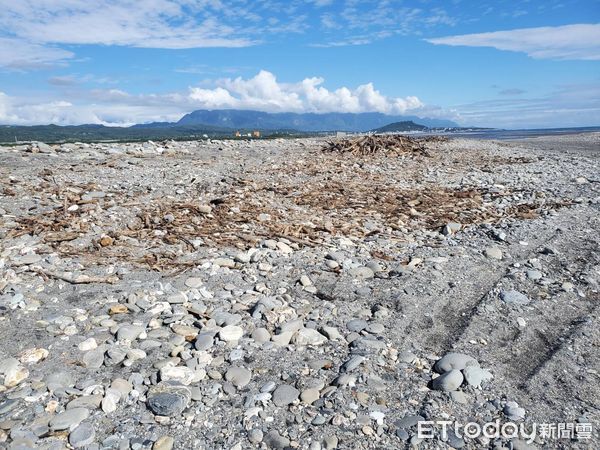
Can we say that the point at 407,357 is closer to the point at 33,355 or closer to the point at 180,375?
the point at 180,375

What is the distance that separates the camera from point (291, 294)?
4.63m

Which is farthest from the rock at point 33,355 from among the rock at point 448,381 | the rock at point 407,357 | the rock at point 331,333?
the rock at point 448,381

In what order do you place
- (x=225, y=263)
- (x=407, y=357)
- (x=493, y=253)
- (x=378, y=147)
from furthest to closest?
(x=378, y=147) < (x=493, y=253) < (x=225, y=263) < (x=407, y=357)

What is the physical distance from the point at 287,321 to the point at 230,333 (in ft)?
1.89

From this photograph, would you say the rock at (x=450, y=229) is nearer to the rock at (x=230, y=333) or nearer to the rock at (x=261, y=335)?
the rock at (x=261, y=335)

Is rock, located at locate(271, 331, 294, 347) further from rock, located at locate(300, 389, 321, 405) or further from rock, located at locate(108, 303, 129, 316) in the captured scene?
rock, located at locate(108, 303, 129, 316)

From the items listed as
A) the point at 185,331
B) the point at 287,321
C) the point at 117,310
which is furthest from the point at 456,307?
the point at 117,310

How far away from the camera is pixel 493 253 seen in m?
5.74

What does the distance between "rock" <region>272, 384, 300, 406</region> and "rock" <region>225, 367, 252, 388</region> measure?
0.26 meters

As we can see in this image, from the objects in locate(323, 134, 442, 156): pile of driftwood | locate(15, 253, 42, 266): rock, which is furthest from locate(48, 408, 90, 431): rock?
locate(323, 134, 442, 156): pile of driftwood

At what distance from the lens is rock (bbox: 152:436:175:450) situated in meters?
2.56

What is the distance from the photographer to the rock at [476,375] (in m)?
3.12

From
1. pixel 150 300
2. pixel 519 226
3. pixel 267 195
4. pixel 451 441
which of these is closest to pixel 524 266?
pixel 519 226

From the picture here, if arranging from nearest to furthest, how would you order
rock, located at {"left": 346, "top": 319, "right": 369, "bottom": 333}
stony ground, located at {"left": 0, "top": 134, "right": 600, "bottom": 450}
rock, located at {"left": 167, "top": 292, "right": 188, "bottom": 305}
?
stony ground, located at {"left": 0, "top": 134, "right": 600, "bottom": 450} < rock, located at {"left": 346, "top": 319, "right": 369, "bottom": 333} < rock, located at {"left": 167, "top": 292, "right": 188, "bottom": 305}
